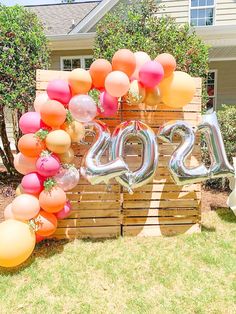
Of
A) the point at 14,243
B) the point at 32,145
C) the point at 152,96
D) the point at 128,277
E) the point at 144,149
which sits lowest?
the point at 128,277

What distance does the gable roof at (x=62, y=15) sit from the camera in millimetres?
11836

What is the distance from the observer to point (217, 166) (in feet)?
12.6

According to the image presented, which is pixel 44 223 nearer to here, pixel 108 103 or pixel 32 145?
pixel 32 145

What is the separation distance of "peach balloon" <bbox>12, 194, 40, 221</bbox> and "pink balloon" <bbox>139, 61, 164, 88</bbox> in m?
1.82

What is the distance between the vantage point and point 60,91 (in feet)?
11.3

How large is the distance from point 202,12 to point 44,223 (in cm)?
969

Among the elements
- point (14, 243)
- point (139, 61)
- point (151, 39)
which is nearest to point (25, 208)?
point (14, 243)

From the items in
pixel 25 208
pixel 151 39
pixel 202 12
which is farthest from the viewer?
pixel 202 12

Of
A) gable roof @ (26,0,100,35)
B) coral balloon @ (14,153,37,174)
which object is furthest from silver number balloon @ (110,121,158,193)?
gable roof @ (26,0,100,35)

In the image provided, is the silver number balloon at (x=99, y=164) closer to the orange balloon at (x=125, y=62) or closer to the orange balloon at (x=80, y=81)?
the orange balloon at (x=80, y=81)

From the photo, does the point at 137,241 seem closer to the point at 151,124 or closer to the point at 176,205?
the point at 176,205

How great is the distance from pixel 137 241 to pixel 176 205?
71 centimetres

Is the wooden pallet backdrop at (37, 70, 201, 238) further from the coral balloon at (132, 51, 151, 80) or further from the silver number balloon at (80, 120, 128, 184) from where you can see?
the coral balloon at (132, 51, 151, 80)

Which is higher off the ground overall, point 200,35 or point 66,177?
point 200,35
